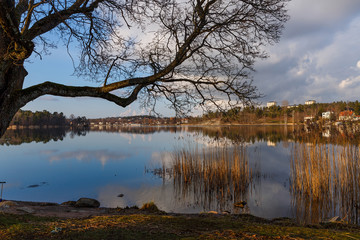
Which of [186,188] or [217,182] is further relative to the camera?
[186,188]

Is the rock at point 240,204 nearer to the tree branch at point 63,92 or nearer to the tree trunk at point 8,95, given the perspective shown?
the tree branch at point 63,92

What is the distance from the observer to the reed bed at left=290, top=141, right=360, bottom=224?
788cm

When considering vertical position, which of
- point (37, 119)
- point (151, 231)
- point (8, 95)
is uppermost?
point (37, 119)

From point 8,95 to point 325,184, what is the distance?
10.5 meters

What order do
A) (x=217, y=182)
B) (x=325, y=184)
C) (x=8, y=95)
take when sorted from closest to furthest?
(x=8, y=95) < (x=325, y=184) < (x=217, y=182)

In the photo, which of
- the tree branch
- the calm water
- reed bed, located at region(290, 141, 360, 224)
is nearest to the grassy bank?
the tree branch

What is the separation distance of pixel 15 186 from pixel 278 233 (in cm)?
1585

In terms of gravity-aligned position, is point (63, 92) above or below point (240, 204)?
above

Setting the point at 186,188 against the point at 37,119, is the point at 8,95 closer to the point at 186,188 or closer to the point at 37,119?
the point at 186,188

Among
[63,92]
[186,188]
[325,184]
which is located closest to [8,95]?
[63,92]

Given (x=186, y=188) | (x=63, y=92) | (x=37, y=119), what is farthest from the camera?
(x=37, y=119)

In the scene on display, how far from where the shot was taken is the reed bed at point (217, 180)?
31.8 ft

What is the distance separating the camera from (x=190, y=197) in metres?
10.2

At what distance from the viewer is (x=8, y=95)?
4500mm
